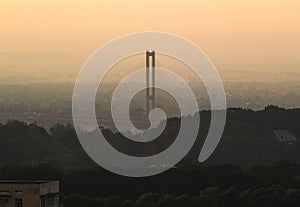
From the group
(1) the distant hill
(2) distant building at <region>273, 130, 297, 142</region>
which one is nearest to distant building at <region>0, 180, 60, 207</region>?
(1) the distant hill

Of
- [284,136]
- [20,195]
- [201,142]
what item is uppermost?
[284,136]

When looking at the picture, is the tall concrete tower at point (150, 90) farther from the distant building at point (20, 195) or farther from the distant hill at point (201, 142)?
the distant building at point (20, 195)

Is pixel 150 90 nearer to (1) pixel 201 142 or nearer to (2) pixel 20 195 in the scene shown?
(1) pixel 201 142

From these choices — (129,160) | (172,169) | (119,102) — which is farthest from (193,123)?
(172,169)

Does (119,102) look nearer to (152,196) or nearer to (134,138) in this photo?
(134,138)

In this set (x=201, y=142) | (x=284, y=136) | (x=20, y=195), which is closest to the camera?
(x=20, y=195)

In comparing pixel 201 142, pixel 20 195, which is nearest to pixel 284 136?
pixel 201 142

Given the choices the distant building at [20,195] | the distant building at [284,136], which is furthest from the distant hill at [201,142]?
the distant building at [20,195]

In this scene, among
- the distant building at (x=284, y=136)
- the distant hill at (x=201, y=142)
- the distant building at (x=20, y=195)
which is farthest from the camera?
the distant building at (x=284, y=136)
